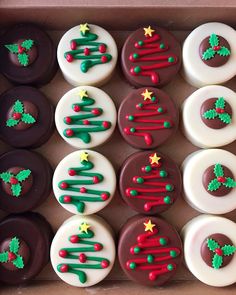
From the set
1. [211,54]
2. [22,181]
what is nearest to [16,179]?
[22,181]

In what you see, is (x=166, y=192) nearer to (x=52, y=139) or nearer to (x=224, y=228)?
(x=224, y=228)

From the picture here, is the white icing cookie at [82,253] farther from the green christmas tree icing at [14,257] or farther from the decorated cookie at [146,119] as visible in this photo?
the decorated cookie at [146,119]

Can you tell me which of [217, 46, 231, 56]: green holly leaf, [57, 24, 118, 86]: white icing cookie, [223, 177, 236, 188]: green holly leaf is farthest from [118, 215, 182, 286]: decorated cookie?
[217, 46, 231, 56]: green holly leaf

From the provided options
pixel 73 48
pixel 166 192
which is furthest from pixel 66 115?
pixel 166 192

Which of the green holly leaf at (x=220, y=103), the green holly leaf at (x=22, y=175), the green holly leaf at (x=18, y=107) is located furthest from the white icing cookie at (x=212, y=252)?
the green holly leaf at (x=18, y=107)

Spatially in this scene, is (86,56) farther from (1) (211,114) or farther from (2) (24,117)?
(1) (211,114)

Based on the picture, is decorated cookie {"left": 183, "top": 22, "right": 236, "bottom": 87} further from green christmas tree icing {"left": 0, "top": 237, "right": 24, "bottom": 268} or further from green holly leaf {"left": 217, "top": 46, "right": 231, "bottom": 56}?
green christmas tree icing {"left": 0, "top": 237, "right": 24, "bottom": 268}

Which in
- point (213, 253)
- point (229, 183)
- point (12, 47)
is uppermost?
point (12, 47)
